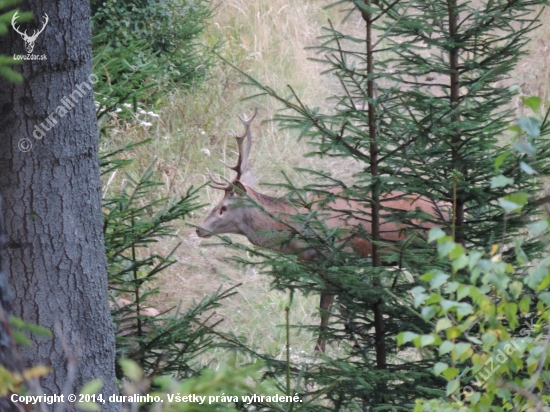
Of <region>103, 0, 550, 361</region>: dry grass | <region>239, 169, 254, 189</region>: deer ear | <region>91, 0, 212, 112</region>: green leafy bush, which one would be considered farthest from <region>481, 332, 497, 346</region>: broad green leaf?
<region>91, 0, 212, 112</region>: green leafy bush

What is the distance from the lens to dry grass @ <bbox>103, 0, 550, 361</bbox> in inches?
238

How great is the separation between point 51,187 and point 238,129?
6.21 m

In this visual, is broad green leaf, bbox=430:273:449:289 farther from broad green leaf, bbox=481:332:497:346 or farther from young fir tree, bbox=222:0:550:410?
young fir tree, bbox=222:0:550:410

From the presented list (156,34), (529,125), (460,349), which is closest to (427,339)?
(460,349)

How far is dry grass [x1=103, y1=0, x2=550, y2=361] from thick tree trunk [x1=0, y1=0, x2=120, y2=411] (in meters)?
2.07

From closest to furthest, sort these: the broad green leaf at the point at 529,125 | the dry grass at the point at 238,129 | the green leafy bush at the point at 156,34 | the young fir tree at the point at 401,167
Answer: the broad green leaf at the point at 529,125
the young fir tree at the point at 401,167
the dry grass at the point at 238,129
the green leafy bush at the point at 156,34

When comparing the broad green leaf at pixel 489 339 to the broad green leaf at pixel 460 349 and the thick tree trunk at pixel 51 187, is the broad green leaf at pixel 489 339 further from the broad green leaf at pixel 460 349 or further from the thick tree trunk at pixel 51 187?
the thick tree trunk at pixel 51 187

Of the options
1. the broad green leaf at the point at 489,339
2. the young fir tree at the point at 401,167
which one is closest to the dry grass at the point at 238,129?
→ the young fir tree at the point at 401,167

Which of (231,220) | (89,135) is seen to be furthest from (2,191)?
(231,220)

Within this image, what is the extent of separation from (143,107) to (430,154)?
533 cm

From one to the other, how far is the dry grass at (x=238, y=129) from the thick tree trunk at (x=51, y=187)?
2071mm

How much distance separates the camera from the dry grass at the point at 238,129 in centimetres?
604

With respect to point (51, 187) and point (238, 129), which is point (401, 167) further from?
point (238, 129)

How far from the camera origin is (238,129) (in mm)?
8516
